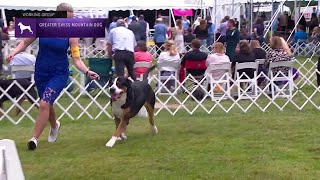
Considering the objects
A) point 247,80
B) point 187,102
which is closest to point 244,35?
point 247,80

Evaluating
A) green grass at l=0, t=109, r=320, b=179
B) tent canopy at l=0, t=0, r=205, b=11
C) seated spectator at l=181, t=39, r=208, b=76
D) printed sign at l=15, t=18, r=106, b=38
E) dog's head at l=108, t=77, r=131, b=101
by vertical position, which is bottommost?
green grass at l=0, t=109, r=320, b=179

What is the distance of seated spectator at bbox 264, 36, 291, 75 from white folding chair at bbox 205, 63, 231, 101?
32.5 inches

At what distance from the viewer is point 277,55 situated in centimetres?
1134

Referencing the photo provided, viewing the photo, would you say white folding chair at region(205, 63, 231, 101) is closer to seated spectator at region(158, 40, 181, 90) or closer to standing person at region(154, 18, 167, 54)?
seated spectator at region(158, 40, 181, 90)

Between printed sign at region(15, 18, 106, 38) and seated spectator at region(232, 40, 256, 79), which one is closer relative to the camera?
printed sign at region(15, 18, 106, 38)

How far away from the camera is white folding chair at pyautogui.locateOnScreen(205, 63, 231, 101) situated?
35.8ft

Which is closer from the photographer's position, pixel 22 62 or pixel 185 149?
pixel 185 149

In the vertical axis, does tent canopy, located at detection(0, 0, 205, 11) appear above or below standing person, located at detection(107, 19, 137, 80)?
above

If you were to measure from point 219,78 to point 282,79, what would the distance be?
109cm

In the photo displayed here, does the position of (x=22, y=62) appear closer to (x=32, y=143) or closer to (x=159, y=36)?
(x=32, y=143)

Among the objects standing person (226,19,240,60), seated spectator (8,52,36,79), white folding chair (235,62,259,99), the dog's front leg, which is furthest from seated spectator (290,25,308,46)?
the dog's front leg

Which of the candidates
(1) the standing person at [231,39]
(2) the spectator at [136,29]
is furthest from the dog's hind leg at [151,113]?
(2) the spectator at [136,29]

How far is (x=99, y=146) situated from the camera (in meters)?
7.25

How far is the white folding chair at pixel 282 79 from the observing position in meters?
11.0
